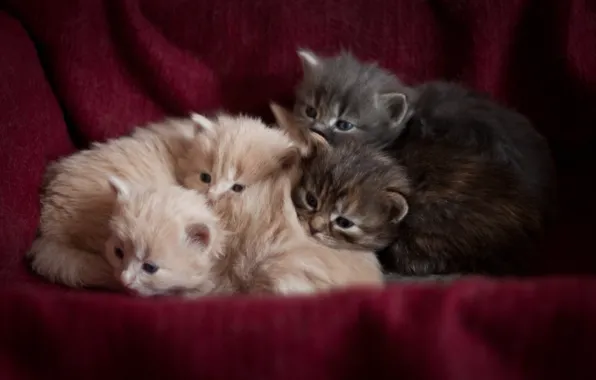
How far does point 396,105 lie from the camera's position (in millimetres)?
1583

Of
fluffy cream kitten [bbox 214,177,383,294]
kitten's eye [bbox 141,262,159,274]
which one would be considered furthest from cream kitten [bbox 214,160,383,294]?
kitten's eye [bbox 141,262,159,274]

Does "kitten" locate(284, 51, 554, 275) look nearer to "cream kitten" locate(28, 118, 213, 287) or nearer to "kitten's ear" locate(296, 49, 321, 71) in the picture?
"kitten's ear" locate(296, 49, 321, 71)

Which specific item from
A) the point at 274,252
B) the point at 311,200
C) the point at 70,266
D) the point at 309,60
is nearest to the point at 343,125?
the point at 309,60

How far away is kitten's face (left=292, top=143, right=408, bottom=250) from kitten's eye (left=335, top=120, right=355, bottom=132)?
0.24m

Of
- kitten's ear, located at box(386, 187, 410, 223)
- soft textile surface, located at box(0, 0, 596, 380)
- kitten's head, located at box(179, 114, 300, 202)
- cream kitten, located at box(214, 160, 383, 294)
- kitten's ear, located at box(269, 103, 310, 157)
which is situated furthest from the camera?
kitten's ear, located at box(269, 103, 310, 157)

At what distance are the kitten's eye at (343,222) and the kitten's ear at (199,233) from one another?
0.27m

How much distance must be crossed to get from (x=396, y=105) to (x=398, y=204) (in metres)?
0.32

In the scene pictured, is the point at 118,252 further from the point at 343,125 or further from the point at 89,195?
the point at 343,125

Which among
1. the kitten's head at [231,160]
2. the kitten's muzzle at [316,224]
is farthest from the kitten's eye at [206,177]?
the kitten's muzzle at [316,224]

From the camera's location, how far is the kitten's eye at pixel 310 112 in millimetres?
1657

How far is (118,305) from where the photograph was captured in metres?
0.92

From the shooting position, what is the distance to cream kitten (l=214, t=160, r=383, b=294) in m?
1.25

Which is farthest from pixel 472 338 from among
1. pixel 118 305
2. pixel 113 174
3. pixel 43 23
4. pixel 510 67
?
pixel 43 23

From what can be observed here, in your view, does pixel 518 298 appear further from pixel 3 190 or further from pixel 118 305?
pixel 3 190
